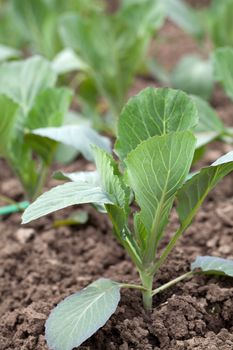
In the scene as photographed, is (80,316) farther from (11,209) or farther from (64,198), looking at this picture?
(11,209)

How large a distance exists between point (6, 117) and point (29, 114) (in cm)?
9

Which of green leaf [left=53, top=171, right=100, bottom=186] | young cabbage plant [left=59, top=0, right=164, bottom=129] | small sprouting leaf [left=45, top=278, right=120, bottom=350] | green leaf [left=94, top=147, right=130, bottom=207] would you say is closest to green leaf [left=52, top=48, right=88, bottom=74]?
Answer: young cabbage plant [left=59, top=0, right=164, bottom=129]

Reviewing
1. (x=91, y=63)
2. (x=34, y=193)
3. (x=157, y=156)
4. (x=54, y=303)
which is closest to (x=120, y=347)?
(x=54, y=303)

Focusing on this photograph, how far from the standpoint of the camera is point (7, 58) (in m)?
2.94

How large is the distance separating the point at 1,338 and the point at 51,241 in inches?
23.8

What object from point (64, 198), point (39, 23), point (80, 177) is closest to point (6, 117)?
point (80, 177)

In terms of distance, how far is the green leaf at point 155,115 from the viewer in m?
1.65

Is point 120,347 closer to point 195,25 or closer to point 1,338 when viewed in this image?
point 1,338

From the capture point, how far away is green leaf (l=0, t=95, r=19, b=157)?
2.14 meters

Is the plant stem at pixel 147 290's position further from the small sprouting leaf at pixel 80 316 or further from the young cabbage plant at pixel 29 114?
the young cabbage plant at pixel 29 114

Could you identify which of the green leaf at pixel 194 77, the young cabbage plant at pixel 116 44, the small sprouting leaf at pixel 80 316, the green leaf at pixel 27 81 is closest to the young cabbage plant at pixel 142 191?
the small sprouting leaf at pixel 80 316

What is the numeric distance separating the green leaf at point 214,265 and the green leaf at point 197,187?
0.11m

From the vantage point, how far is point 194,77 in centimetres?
324

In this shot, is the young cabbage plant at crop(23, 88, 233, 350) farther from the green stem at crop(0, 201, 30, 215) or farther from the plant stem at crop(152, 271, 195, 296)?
the green stem at crop(0, 201, 30, 215)
